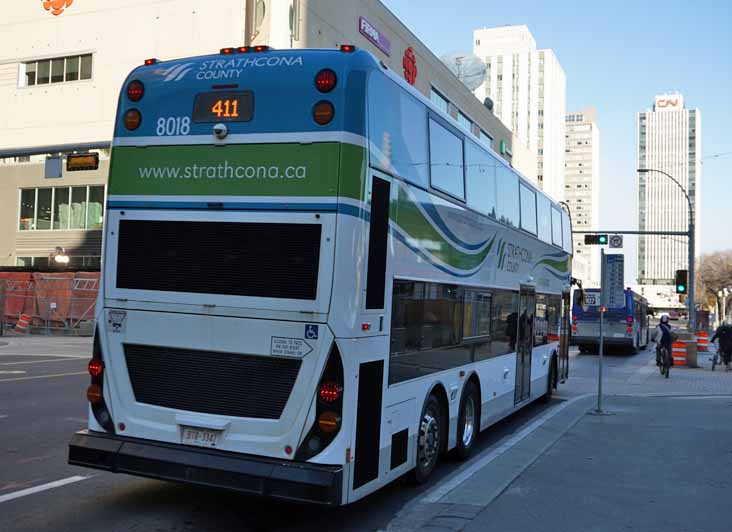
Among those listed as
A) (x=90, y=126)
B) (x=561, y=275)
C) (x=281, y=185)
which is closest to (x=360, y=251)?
(x=281, y=185)

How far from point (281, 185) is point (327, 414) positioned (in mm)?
1848

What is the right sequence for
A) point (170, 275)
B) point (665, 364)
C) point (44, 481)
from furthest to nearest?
point (665, 364), point (44, 481), point (170, 275)

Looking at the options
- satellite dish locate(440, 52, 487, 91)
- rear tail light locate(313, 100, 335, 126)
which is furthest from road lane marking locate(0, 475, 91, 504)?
satellite dish locate(440, 52, 487, 91)

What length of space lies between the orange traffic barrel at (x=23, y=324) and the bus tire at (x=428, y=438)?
29354 mm

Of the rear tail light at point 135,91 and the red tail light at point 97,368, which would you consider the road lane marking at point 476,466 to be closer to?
the red tail light at point 97,368

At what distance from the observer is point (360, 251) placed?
6207mm

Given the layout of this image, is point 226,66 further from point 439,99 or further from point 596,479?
point 439,99

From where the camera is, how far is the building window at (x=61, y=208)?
1737 inches

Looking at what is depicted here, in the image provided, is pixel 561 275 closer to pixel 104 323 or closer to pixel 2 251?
pixel 104 323

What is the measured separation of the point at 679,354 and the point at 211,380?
25642 millimetres

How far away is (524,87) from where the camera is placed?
139000mm

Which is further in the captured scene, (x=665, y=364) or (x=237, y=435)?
(x=665, y=364)

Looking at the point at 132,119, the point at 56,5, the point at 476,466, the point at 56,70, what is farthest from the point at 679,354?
the point at 56,5

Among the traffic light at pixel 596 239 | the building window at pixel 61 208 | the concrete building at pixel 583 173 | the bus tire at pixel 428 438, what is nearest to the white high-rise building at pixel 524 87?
the concrete building at pixel 583 173
